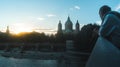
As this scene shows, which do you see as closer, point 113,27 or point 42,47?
point 113,27

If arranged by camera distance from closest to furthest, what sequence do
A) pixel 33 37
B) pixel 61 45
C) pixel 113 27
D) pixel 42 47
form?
pixel 113 27, pixel 61 45, pixel 42 47, pixel 33 37

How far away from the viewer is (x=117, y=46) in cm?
362

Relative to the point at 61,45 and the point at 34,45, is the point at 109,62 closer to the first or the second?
the point at 61,45

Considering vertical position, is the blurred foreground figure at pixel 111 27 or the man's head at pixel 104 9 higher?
the man's head at pixel 104 9

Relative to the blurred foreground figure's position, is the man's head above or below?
above

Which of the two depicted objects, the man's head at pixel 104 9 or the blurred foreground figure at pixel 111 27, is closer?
the blurred foreground figure at pixel 111 27

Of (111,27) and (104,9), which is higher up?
(104,9)

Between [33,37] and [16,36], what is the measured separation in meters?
11.8

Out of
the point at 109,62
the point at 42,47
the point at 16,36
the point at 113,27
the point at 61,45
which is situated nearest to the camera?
the point at 109,62

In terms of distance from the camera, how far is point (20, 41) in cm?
9262

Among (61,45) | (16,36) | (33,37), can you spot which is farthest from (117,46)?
(16,36)

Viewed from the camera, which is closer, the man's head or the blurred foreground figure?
the blurred foreground figure

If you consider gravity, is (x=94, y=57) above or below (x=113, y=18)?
below

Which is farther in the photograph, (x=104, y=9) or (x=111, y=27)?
(x=104, y=9)
